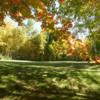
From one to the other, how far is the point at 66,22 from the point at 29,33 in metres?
64.5

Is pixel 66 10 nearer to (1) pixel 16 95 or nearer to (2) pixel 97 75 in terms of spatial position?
(2) pixel 97 75

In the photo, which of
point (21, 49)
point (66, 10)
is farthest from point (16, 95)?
point (21, 49)

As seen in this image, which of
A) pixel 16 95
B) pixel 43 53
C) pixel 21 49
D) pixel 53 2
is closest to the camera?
pixel 16 95

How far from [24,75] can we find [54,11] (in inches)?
159

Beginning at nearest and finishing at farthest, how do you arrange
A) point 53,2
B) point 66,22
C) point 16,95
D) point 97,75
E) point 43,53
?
point 16,95 → point 53,2 → point 66,22 → point 97,75 → point 43,53

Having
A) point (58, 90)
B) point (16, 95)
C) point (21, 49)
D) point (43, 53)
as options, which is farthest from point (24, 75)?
point (21, 49)

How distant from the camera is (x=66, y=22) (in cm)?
1645

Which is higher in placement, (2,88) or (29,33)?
(29,33)

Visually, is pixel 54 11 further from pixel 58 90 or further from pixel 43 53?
pixel 43 53

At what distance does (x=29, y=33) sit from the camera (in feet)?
264

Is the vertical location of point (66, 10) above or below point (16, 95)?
above

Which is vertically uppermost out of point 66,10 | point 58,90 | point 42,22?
point 66,10

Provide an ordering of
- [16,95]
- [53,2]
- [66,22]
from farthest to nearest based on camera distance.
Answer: [66,22]
[53,2]
[16,95]

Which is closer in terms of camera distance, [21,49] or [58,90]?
[58,90]
